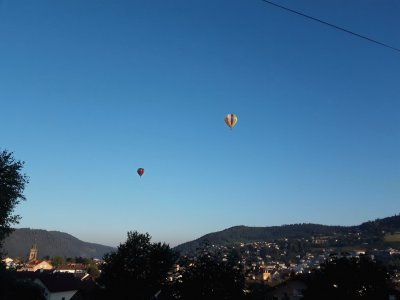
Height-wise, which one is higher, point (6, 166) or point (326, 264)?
point (6, 166)

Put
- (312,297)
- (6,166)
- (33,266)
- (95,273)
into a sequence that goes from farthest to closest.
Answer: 1. (33,266)
2. (95,273)
3. (6,166)
4. (312,297)

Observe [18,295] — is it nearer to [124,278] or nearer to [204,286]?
[124,278]

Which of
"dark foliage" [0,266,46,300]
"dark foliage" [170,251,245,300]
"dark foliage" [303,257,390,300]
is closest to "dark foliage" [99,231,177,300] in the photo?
"dark foliage" [0,266,46,300]

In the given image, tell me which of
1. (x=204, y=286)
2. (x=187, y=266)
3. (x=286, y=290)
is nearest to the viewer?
(x=204, y=286)

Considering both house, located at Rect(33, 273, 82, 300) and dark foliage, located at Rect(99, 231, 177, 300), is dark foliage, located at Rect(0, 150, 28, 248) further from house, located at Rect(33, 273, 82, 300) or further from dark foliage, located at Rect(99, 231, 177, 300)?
house, located at Rect(33, 273, 82, 300)

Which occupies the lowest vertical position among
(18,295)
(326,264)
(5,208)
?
(18,295)

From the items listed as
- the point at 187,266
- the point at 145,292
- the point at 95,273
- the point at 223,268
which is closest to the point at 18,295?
the point at 145,292
